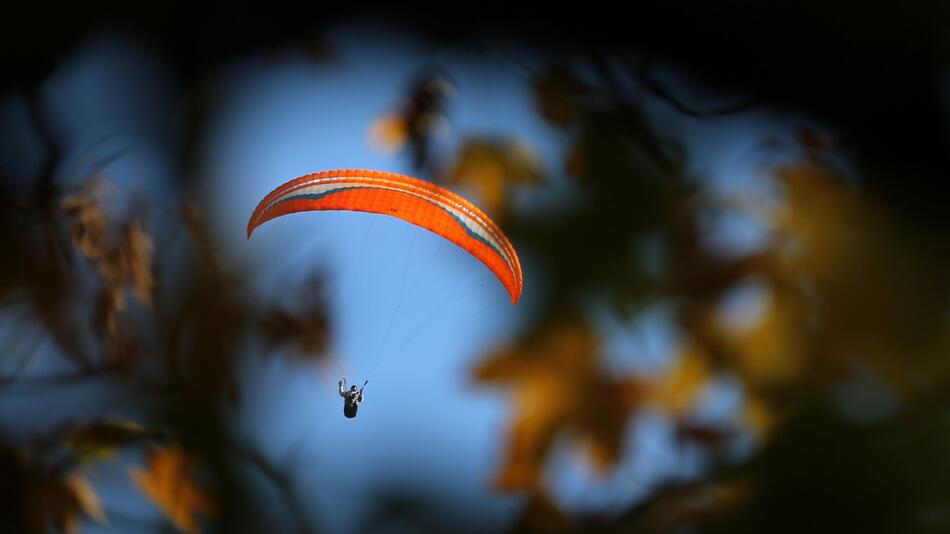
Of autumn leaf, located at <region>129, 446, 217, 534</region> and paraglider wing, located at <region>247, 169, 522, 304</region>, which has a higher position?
paraglider wing, located at <region>247, 169, 522, 304</region>

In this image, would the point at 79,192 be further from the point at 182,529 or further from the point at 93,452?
the point at 182,529

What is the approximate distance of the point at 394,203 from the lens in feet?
11.3

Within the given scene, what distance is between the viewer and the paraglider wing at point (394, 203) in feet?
10.7

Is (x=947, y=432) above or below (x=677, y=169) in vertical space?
below

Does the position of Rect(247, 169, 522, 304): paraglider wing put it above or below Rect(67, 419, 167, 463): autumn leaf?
above

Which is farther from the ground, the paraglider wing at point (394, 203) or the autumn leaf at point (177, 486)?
the paraglider wing at point (394, 203)

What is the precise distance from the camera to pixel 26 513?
10.1ft

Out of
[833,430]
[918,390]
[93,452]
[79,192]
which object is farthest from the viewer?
[93,452]

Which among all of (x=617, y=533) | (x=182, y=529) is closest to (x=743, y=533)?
(x=617, y=533)

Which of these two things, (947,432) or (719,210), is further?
(719,210)

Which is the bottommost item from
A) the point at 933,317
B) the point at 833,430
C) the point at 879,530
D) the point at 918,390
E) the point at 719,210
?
the point at 879,530

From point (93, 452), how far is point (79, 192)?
0.96 metres

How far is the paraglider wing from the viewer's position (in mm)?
3250

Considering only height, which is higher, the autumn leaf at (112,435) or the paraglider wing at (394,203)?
the paraglider wing at (394,203)
